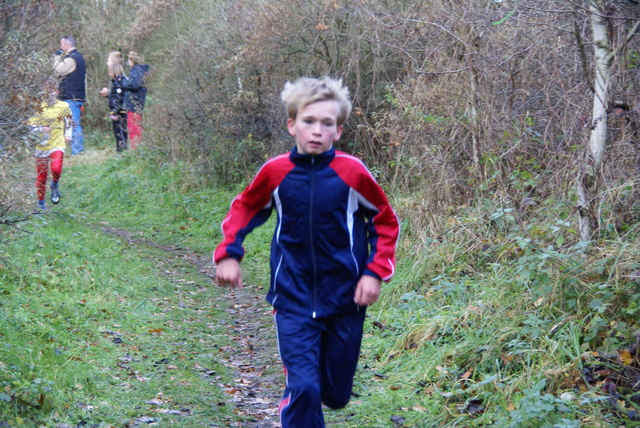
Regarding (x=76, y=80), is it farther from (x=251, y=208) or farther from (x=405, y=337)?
(x=251, y=208)

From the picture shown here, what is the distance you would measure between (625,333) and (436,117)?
4.08 meters

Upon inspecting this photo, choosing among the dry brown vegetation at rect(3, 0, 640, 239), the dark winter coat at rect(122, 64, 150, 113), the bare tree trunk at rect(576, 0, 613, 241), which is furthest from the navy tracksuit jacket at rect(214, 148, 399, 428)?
the dark winter coat at rect(122, 64, 150, 113)

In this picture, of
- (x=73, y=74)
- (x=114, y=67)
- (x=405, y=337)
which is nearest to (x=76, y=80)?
(x=73, y=74)

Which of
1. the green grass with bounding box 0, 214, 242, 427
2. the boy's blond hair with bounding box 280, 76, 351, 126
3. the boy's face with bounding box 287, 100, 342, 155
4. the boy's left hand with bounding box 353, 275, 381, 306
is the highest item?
the boy's blond hair with bounding box 280, 76, 351, 126

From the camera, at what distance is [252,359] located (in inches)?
248

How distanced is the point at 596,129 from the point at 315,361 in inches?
131

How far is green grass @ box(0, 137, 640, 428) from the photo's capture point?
4.51 m

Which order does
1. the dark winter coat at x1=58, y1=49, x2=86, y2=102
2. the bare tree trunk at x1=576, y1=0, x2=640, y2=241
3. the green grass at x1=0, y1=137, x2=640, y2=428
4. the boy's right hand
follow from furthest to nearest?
the dark winter coat at x1=58, y1=49, x2=86, y2=102 < the bare tree trunk at x1=576, y1=0, x2=640, y2=241 < the green grass at x1=0, y1=137, x2=640, y2=428 < the boy's right hand

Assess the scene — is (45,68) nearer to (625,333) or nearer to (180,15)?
(625,333)

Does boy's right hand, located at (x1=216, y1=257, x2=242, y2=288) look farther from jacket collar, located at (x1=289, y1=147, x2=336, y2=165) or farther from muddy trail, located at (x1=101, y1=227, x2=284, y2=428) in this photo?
muddy trail, located at (x1=101, y1=227, x2=284, y2=428)

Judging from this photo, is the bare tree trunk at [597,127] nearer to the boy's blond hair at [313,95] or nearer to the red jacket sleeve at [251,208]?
the boy's blond hair at [313,95]

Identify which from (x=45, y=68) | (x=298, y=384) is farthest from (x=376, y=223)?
(x=45, y=68)

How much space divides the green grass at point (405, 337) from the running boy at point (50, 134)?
2.91 feet

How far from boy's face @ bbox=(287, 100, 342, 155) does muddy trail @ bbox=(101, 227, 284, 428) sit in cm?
222
